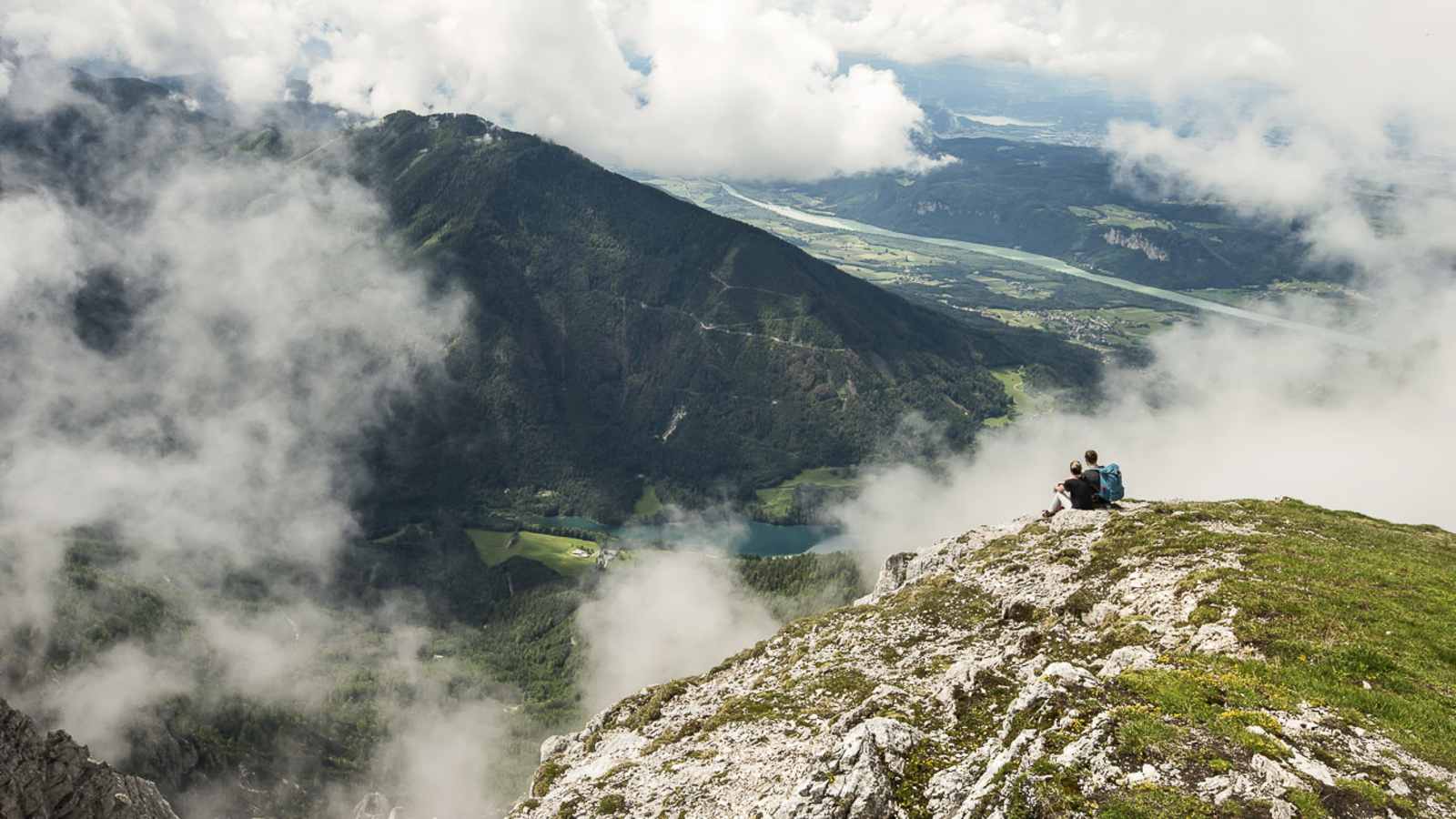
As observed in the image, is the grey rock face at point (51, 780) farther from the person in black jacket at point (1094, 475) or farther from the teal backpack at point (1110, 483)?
the teal backpack at point (1110, 483)

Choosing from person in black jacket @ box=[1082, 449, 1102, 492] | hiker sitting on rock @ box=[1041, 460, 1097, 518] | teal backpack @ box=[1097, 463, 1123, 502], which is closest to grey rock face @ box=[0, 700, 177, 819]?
hiker sitting on rock @ box=[1041, 460, 1097, 518]

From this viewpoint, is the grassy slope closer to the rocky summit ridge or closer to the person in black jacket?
the rocky summit ridge

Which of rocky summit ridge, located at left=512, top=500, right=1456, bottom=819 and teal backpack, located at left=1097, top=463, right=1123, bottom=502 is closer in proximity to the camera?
rocky summit ridge, located at left=512, top=500, right=1456, bottom=819

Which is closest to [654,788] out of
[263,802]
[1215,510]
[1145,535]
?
[1145,535]

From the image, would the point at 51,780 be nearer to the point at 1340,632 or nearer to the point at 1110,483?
the point at 1110,483

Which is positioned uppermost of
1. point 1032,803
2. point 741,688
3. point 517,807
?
point 1032,803

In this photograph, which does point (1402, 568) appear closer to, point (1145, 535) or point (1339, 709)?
point (1145, 535)
